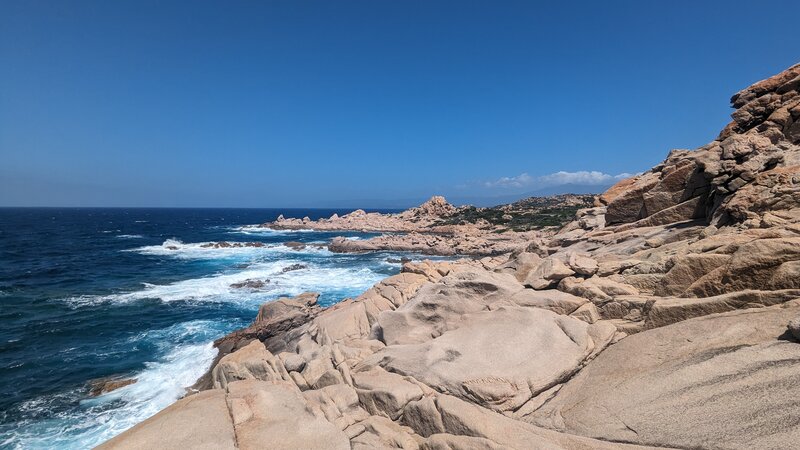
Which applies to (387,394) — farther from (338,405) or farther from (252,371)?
(252,371)

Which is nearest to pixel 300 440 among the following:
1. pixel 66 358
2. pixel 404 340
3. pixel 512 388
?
pixel 512 388

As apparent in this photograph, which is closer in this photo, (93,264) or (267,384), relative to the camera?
(267,384)

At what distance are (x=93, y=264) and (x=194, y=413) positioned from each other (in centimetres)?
5442

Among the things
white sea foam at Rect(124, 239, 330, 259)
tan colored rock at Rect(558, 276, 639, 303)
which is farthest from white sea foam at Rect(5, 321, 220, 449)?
white sea foam at Rect(124, 239, 330, 259)

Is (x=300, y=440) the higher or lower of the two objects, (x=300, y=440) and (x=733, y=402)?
the lower

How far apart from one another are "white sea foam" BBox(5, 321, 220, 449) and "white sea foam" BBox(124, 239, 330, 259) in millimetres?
38028

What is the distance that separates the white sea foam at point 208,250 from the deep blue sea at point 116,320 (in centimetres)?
105

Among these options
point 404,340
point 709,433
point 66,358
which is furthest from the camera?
point 66,358

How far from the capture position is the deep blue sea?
1627cm

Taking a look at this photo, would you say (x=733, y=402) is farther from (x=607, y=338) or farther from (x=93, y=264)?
(x=93, y=264)

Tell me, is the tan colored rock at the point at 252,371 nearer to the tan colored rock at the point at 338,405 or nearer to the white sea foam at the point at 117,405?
the tan colored rock at the point at 338,405

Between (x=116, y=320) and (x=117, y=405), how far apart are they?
14162 millimetres

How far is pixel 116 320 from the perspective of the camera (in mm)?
28172

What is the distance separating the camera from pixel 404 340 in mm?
12961
